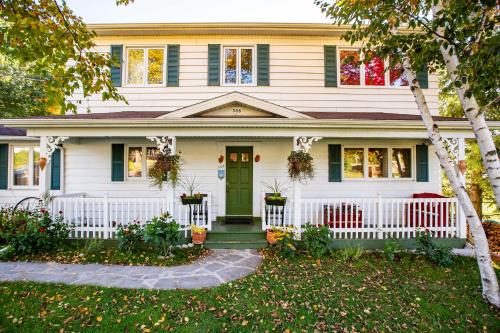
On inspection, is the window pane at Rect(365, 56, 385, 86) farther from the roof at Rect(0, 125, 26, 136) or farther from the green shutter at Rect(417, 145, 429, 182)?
the roof at Rect(0, 125, 26, 136)

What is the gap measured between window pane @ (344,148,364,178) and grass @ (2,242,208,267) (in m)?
4.96

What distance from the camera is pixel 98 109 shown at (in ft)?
26.2

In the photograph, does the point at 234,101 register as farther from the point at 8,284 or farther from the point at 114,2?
the point at 8,284

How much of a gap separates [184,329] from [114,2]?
6.09m

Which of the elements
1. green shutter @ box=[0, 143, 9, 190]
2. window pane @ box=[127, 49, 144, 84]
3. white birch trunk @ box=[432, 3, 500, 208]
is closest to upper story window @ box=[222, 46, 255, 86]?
window pane @ box=[127, 49, 144, 84]

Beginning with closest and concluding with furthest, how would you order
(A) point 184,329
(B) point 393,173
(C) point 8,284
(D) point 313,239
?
(A) point 184,329
(C) point 8,284
(D) point 313,239
(B) point 393,173

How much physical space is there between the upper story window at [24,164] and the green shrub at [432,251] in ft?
36.3

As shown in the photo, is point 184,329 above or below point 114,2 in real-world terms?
below

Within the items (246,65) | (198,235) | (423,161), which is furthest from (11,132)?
(423,161)

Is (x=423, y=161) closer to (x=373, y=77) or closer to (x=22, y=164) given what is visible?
(x=373, y=77)

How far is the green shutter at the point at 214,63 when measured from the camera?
7.98 meters

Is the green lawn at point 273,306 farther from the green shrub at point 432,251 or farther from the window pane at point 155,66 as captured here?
the window pane at point 155,66

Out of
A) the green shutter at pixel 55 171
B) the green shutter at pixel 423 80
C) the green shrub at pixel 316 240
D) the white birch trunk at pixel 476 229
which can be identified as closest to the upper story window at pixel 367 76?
the green shutter at pixel 423 80

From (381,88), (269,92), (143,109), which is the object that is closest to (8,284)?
(143,109)
